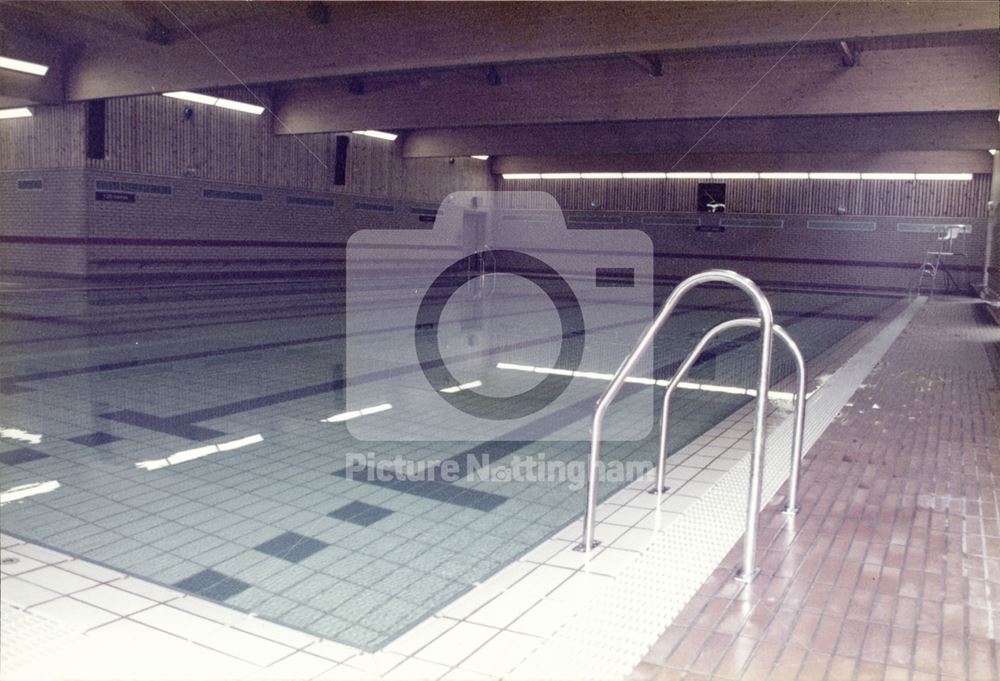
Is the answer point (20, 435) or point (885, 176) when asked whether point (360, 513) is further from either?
point (885, 176)

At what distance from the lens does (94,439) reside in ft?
14.4

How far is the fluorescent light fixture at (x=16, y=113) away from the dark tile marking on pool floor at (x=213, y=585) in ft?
46.3

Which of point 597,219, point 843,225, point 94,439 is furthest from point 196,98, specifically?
point 843,225

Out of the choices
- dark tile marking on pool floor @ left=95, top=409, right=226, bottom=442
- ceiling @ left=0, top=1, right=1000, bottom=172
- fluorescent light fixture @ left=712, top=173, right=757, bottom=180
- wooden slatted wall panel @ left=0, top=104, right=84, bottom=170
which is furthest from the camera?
fluorescent light fixture @ left=712, top=173, right=757, bottom=180

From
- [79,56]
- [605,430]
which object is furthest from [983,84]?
[79,56]

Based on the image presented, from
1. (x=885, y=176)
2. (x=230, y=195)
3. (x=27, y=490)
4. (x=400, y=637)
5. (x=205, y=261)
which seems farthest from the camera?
(x=885, y=176)

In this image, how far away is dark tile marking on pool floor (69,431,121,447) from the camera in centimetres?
432

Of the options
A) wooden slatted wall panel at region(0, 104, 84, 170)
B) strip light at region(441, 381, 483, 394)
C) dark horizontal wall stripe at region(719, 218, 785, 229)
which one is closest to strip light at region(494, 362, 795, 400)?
strip light at region(441, 381, 483, 394)

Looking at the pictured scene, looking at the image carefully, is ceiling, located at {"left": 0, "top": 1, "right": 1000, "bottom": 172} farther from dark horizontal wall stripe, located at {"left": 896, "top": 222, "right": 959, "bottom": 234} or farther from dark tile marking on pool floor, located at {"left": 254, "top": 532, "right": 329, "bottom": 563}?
dark tile marking on pool floor, located at {"left": 254, "top": 532, "right": 329, "bottom": 563}

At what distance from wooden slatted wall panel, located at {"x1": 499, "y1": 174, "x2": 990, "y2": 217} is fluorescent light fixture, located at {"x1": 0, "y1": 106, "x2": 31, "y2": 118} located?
1347cm

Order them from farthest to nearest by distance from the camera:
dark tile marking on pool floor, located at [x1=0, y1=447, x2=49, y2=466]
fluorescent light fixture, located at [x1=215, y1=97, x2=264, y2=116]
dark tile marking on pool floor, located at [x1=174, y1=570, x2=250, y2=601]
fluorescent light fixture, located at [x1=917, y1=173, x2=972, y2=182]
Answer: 1. fluorescent light fixture, located at [x1=917, y1=173, x2=972, y2=182]
2. fluorescent light fixture, located at [x1=215, y1=97, x2=264, y2=116]
3. dark tile marking on pool floor, located at [x1=0, y1=447, x2=49, y2=466]
4. dark tile marking on pool floor, located at [x1=174, y1=570, x2=250, y2=601]

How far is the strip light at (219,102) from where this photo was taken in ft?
48.0

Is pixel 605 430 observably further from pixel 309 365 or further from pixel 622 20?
pixel 622 20

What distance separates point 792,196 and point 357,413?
18.6 meters
